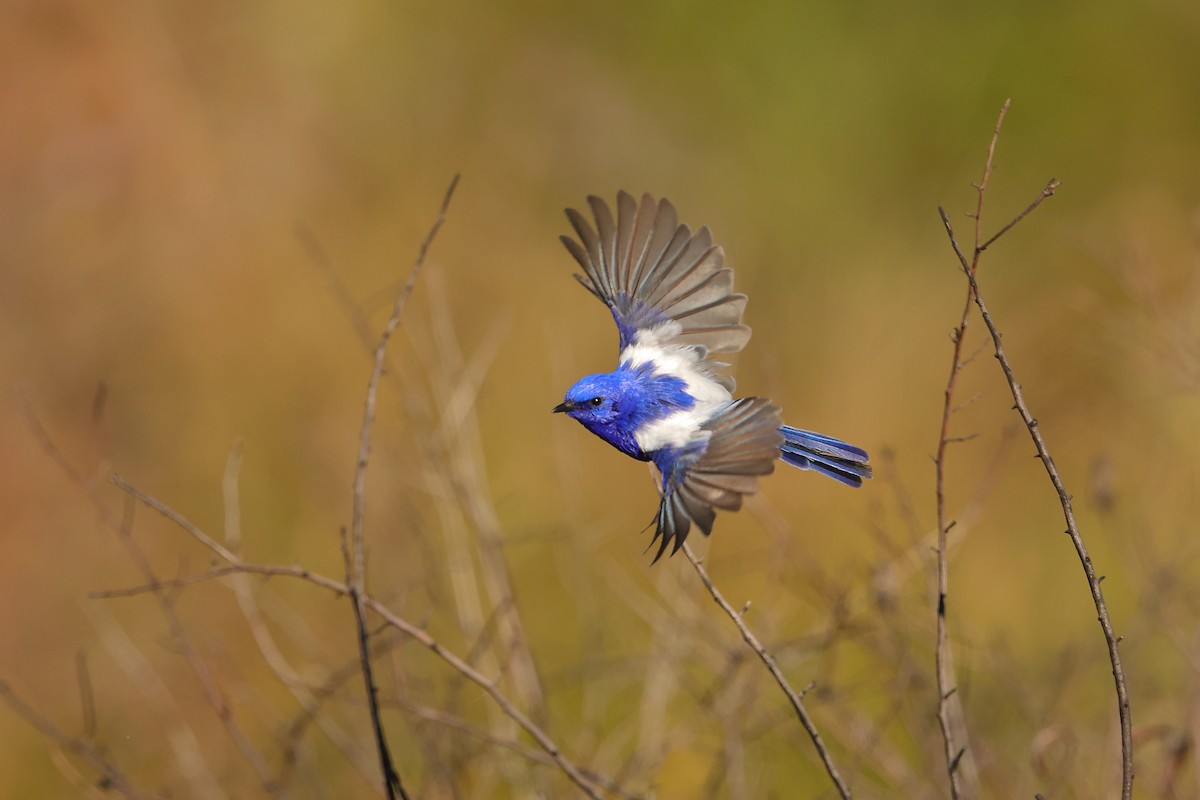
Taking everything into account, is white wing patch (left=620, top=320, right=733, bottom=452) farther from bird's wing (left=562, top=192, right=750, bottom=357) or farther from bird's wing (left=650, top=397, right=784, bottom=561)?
bird's wing (left=650, top=397, right=784, bottom=561)

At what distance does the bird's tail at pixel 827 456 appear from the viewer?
3.28 m

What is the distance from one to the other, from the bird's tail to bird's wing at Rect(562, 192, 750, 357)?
0.37m

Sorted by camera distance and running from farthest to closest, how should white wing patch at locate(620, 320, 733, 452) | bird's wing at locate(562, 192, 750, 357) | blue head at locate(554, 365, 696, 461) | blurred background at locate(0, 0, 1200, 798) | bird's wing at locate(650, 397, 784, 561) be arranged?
1. blurred background at locate(0, 0, 1200, 798)
2. bird's wing at locate(562, 192, 750, 357)
3. blue head at locate(554, 365, 696, 461)
4. white wing patch at locate(620, 320, 733, 452)
5. bird's wing at locate(650, 397, 784, 561)

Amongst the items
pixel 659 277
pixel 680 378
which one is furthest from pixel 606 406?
pixel 659 277

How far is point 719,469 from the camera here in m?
2.65

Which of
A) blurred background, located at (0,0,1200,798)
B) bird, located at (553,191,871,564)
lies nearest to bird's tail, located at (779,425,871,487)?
bird, located at (553,191,871,564)

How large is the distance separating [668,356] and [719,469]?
3.48ft

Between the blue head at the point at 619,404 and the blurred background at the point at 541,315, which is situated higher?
the blurred background at the point at 541,315

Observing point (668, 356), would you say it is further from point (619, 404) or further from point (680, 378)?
point (619, 404)

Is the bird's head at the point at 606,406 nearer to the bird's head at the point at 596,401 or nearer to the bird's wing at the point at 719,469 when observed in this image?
the bird's head at the point at 596,401

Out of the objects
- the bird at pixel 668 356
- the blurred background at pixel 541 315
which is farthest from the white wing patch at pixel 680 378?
the blurred background at pixel 541 315

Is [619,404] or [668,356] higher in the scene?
[668,356]

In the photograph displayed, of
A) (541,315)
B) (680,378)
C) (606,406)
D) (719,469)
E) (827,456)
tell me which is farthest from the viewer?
(541,315)

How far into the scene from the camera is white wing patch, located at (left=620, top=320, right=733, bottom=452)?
322 centimetres
